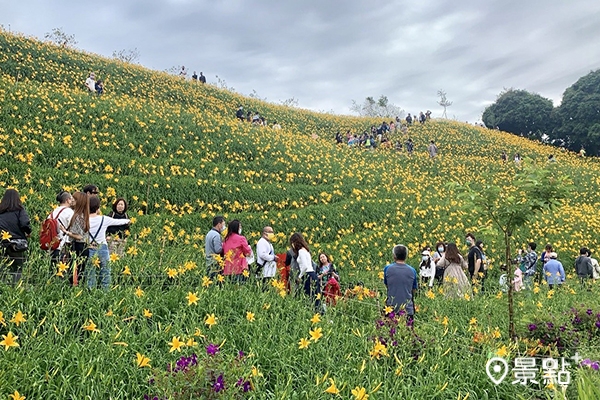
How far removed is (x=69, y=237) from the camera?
5375mm

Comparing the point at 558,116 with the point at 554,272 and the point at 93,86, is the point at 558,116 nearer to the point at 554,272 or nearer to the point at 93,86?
the point at 554,272

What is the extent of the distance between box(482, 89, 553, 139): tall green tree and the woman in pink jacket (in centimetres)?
5017

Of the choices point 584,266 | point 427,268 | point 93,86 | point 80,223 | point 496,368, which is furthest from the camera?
point 93,86

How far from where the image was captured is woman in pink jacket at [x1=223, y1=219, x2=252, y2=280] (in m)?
5.83

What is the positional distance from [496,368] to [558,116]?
5137cm

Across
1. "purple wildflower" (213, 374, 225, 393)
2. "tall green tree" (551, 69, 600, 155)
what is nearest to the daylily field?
"purple wildflower" (213, 374, 225, 393)

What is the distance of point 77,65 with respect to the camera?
2583 centimetres

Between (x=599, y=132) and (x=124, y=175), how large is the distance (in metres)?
45.5

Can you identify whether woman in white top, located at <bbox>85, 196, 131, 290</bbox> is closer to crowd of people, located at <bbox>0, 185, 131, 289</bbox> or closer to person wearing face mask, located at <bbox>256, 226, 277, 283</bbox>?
crowd of people, located at <bbox>0, 185, 131, 289</bbox>

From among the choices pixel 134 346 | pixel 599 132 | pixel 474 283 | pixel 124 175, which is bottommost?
pixel 474 283

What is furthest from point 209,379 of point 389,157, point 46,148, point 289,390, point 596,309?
point 389,157

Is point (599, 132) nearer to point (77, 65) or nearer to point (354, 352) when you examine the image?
point (77, 65)

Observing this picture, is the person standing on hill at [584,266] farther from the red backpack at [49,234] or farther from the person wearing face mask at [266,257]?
the red backpack at [49,234]
